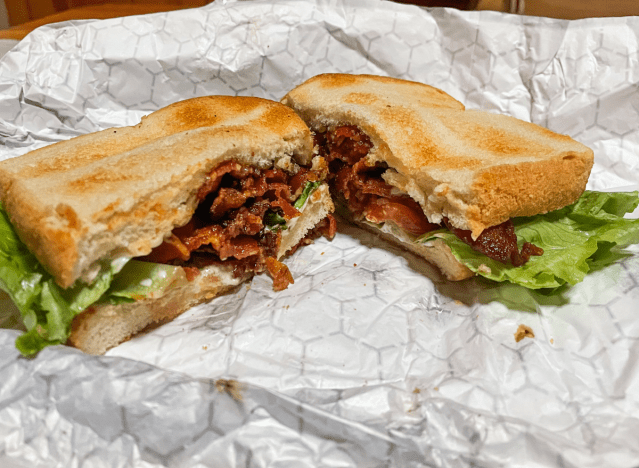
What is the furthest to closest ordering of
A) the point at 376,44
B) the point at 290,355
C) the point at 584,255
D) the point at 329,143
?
the point at 376,44 < the point at 329,143 < the point at 584,255 < the point at 290,355

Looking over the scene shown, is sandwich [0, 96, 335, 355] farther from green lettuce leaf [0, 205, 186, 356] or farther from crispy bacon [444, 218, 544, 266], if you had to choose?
crispy bacon [444, 218, 544, 266]

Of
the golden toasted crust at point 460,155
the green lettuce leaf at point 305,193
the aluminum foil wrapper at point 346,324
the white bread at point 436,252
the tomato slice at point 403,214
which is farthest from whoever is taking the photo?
the green lettuce leaf at point 305,193

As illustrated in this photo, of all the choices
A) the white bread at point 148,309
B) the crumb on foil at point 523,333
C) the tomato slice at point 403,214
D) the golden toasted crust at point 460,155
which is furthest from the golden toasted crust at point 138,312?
the crumb on foil at point 523,333

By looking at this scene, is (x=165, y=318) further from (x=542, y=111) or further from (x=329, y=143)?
(x=542, y=111)

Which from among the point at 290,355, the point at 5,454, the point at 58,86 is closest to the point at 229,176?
the point at 290,355

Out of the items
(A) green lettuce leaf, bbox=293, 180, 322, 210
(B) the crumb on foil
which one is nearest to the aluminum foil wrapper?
(B) the crumb on foil

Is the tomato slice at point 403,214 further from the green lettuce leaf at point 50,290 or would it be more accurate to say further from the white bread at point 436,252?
the green lettuce leaf at point 50,290
